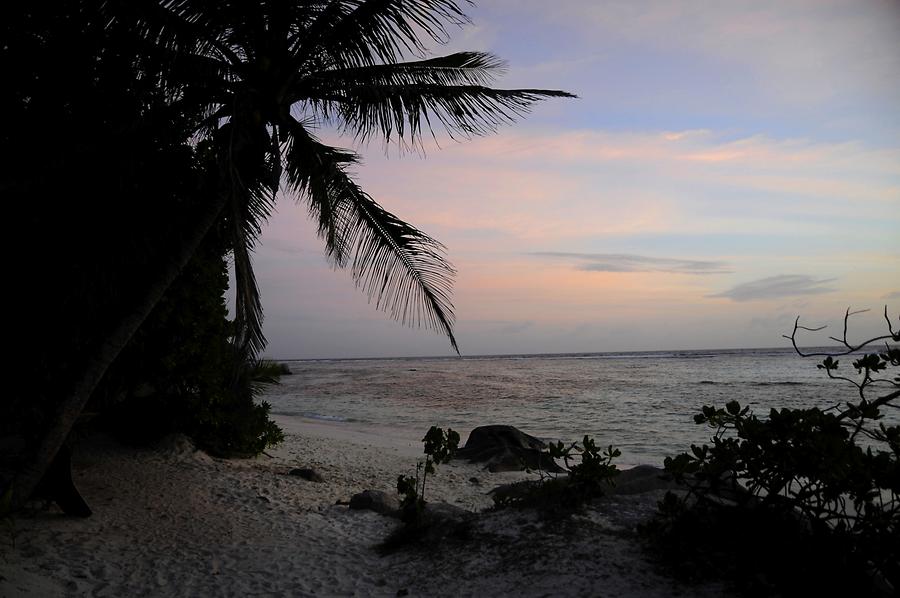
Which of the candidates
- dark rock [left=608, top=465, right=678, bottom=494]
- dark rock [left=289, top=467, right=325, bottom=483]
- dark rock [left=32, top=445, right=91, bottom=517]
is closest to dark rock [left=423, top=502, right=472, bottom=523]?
dark rock [left=608, top=465, right=678, bottom=494]

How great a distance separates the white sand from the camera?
4398 millimetres

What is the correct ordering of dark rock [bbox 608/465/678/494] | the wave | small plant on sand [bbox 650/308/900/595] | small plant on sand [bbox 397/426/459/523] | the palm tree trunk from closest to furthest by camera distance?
1. small plant on sand [bbox 650/308/900/595]
2. the palm tree trunk
3. small plant on sand [bbox 397/426/459/523]
4. dark rock [bbox 608/465/678/494]
5. the wave

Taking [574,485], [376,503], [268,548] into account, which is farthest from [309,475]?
[574,485]

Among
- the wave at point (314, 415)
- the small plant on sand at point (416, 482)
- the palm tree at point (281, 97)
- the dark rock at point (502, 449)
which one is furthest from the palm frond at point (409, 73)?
the wave at point (314, 415)

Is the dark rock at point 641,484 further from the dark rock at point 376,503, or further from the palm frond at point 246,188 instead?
the palm frond at point 246,188

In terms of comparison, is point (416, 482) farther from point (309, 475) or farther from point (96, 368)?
point (309, 475)

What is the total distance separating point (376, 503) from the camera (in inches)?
284

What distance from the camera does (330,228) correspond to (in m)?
7.84

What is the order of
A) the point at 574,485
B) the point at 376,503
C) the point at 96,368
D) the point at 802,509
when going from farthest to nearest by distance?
the point at 376,503 < the point at 574,485 < the point at 96,368 < the point at 802,509

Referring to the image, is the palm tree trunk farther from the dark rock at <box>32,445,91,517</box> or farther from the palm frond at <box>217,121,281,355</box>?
the dark rock at <box>32,445,91,517</box>

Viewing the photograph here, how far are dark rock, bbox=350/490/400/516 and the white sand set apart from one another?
5.8 inches

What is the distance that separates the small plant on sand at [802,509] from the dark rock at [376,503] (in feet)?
12.3

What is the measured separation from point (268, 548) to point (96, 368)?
7.83 ft

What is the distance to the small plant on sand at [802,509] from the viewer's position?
3557 millimetres
